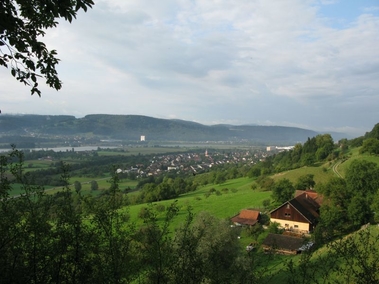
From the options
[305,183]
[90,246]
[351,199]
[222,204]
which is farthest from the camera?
[305,183]

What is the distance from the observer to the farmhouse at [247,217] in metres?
34.6

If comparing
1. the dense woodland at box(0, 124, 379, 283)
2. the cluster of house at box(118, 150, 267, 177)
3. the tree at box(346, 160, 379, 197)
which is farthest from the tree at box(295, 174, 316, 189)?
the cluster of house at box(118, 150, 267, 177)

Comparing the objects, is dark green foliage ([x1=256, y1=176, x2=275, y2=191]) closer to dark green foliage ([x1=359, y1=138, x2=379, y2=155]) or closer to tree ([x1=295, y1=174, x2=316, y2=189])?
tree ([x1=295, y1=174, x2=316, y2=189])

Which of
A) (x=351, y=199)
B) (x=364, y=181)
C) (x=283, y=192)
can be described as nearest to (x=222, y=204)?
(x=283, y=192)

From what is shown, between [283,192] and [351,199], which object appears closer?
[351,199]

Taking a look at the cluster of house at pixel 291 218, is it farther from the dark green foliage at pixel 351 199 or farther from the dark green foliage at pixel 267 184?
the dark green foliage at pixel 267 184

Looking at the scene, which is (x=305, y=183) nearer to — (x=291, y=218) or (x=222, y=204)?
(x=222, y=204)

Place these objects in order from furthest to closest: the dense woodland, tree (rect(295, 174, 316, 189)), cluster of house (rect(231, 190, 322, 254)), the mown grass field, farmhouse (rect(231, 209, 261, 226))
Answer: tree (rect(295, 174, 316, 189)) < the mown grass field < farmhouse (rect(231, 209, 261, 226)) < cluster of house (rect(231, 190, 322, 254)) < the dense woodland

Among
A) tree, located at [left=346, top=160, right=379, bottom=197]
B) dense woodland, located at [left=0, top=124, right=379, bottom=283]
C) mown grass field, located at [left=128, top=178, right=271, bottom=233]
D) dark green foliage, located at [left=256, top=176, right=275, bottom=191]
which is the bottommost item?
mown grass field, located at [left=128, top=178, right=271, bottom=233]

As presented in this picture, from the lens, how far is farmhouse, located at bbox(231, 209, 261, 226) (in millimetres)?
34578

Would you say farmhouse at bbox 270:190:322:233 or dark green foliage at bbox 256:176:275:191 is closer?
farmhouse at bbox 270:190:322:233

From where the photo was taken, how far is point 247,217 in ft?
118

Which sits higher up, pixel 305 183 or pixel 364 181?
pixel 364 181

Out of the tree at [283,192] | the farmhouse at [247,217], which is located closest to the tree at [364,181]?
the tree at [283,192]
